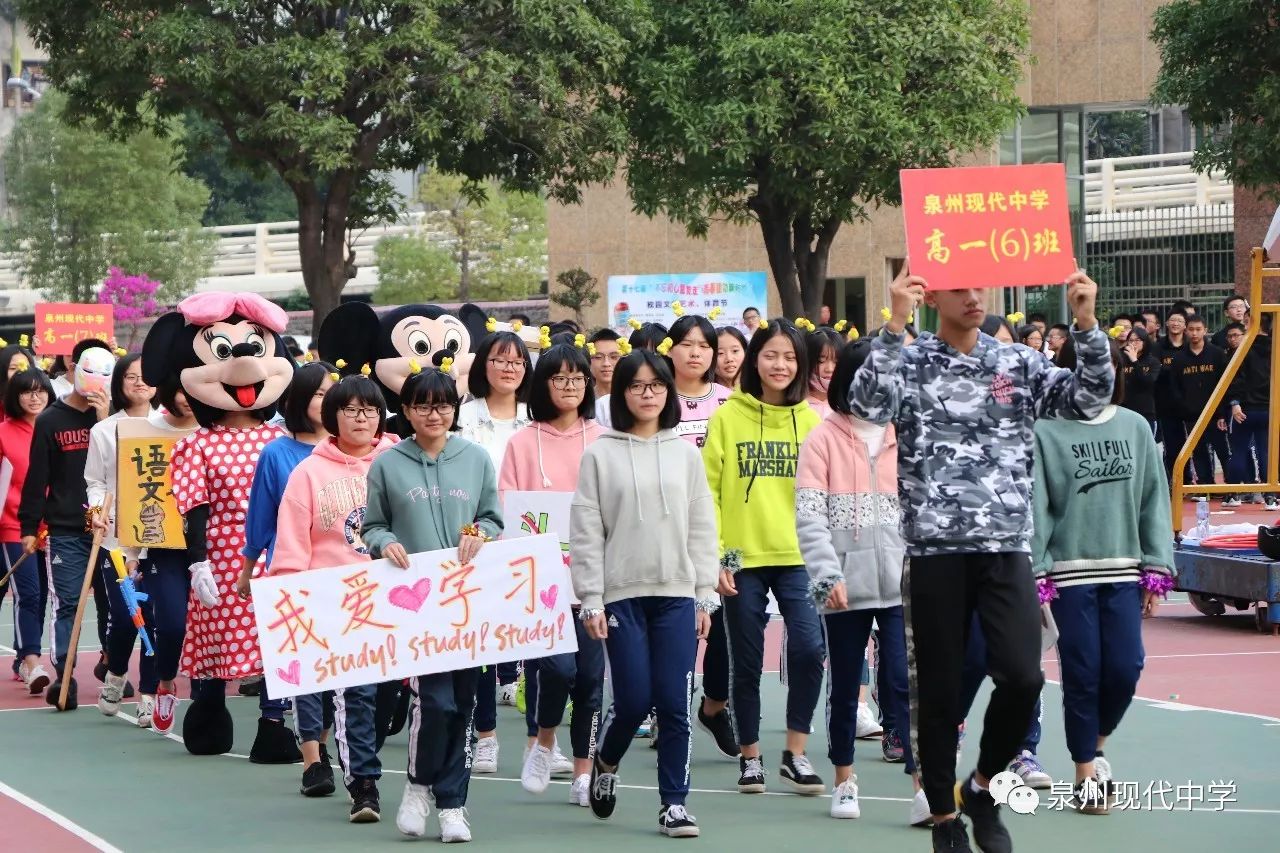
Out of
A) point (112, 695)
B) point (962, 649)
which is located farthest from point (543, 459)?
point (112, 695)

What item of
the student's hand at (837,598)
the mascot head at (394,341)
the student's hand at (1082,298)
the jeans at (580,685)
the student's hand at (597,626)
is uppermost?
the mascot head at (394,341)

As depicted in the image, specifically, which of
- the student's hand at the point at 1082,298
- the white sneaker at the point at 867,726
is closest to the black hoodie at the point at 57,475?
the white sneaker at the point at 867,726

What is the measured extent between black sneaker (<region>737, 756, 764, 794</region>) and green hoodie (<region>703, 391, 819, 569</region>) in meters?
0.82

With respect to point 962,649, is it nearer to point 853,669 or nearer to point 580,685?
point 853,669

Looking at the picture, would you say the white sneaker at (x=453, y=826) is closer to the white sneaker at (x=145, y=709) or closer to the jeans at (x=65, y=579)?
the white sneaker at (x=145, y=709)

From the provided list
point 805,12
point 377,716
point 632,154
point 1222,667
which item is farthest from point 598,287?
point 377,716

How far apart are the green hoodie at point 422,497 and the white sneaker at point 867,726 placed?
8.89 feet

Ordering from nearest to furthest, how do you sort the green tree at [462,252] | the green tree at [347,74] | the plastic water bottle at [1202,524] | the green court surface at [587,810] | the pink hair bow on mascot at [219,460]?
1. the green court surface at [587,810]
2. the pink hair bow on mascot at [219,460]
3. the plastic water bottle at [1202,524]
4. the green tree at [347,74]
5. the green tree at [462,252]

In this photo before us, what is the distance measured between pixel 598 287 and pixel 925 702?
3159cm

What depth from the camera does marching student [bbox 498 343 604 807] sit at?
8344mm

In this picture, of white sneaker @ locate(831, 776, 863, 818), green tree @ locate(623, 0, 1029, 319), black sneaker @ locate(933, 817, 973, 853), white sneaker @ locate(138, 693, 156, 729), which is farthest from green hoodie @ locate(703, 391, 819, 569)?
green tree @ locate(623, 0, 1029, 319)

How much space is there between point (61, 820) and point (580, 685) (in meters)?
2.15

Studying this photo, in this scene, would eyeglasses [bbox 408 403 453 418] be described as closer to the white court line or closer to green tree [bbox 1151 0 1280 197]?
the white court line

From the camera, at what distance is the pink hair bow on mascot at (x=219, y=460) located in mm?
9461
